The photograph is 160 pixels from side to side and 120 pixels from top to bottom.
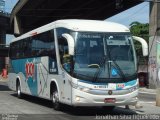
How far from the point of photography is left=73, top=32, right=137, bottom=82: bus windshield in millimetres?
15689

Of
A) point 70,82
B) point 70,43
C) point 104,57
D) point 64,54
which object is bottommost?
point 70,82

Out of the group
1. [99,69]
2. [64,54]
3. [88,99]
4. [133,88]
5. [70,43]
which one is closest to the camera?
[70,43]

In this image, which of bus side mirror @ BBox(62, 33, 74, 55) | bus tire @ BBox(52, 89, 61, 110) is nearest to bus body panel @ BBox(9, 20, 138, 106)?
bus tire @ BBox(52, 89, 61, 110)

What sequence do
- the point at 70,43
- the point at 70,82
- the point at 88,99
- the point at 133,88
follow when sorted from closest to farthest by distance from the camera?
the point at 70,43 < the point at 88,99 < the point at 70,82 < the point at 133,88

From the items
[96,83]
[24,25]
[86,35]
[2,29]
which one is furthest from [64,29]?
[2,29]

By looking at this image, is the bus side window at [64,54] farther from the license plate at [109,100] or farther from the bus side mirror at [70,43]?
the license plate at [109,100]

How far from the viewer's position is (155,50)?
39.5 m

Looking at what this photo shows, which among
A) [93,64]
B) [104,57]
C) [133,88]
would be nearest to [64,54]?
[93,64]

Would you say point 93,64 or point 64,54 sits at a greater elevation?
point 64,54

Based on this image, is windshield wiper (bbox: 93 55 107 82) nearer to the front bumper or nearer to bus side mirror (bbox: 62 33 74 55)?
the front bumper

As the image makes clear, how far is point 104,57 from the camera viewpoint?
15.9m

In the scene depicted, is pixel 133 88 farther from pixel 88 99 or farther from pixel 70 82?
pixel 70 82

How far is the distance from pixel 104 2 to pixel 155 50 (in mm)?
17041

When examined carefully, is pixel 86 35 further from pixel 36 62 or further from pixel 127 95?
pixel 36 62
